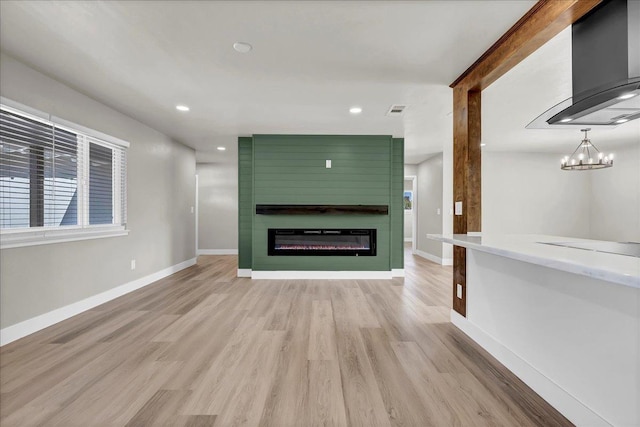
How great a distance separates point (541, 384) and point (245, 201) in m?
4.51

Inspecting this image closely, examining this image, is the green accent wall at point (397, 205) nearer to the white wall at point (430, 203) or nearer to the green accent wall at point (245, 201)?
the white wall at point (430, 203)

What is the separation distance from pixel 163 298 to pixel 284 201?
88.5 inches

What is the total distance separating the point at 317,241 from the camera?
16.5 feet

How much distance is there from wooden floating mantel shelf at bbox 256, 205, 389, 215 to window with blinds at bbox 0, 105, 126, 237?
204 centimetres

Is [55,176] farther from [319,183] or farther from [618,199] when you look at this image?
[618,199]

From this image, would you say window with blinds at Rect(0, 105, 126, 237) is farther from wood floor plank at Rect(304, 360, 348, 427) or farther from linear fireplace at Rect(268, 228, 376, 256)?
wood floor plank at Rect(304, 360, 348, 427)

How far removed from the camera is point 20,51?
243 cm

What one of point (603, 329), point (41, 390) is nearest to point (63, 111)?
point (41, 390)

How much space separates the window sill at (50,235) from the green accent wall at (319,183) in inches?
80.9

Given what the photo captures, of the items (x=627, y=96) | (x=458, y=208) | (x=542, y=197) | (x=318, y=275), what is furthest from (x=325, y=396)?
(x=542, y=197)

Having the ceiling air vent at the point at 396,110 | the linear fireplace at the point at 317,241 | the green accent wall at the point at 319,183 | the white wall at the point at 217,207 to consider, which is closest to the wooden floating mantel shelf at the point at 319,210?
the green accent wall at the point at 319,183

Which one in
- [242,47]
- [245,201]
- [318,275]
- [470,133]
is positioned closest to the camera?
[242,47]

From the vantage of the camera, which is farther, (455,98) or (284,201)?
(284,201)

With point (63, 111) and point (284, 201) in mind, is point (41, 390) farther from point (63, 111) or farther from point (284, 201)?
point (284, 201)
